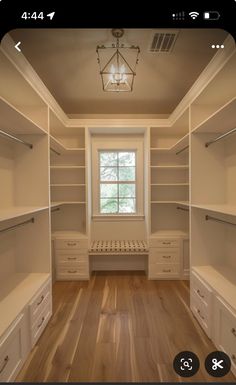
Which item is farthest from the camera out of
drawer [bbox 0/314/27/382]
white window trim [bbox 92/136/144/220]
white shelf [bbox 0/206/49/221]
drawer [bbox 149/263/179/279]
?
white window trim [bbox 92/136/144/220]

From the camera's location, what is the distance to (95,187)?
3434mm

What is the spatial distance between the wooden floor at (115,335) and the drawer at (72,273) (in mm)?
186

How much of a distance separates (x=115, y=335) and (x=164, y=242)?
1.48 m

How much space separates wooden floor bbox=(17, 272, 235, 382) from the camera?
4.60 ft

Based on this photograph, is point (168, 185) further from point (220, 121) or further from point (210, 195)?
point (220, 121)

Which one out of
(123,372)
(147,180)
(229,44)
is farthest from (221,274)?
(229,44)

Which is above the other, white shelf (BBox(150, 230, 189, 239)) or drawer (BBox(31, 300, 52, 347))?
white shelf (BBox(150, 230, 189, 239))
